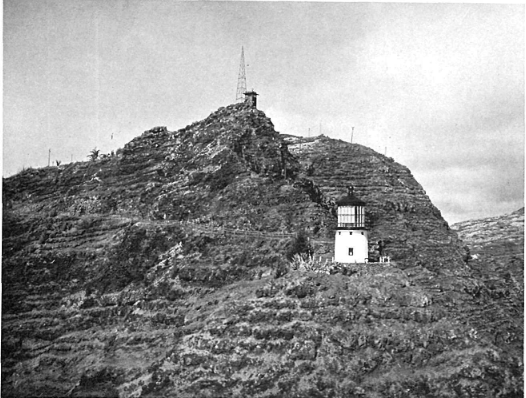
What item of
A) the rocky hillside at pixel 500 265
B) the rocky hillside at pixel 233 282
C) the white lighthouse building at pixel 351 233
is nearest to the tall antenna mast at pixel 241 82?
the rocky hillside at pixel 233 282

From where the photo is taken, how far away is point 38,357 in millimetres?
20312

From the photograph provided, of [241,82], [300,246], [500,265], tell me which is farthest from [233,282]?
[500,265]

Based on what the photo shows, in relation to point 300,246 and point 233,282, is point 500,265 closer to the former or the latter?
point 300,246

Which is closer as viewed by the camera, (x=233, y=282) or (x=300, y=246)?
(x=233, y=282)

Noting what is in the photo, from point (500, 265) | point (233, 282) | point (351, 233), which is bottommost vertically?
point (233, 282)

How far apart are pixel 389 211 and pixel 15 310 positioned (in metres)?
11.1

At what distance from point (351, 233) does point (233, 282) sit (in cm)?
344

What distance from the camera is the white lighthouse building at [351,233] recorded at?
68.5 ft

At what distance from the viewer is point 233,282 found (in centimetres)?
2039

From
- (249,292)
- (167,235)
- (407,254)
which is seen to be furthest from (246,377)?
(407,254)

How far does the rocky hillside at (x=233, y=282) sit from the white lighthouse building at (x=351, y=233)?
0.60 meters

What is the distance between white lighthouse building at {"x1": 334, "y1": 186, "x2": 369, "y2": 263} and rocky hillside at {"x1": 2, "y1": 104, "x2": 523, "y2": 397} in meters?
0.60

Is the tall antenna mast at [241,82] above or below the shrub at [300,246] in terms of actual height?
above

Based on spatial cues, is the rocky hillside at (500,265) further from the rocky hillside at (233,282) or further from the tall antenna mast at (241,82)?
the tall antenna mast at (241,82)
